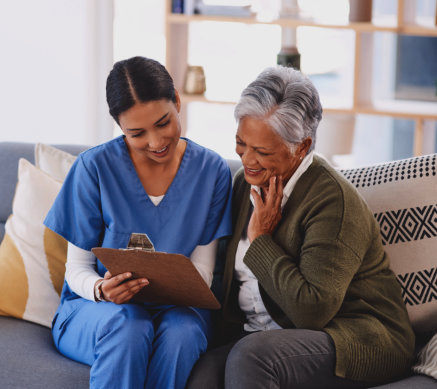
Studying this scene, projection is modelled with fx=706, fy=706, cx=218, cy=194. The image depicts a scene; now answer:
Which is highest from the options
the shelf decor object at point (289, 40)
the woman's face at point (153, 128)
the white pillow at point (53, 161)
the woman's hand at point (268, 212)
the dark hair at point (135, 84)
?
the shelf decor object at point (289, 40)

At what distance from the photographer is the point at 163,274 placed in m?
1.70

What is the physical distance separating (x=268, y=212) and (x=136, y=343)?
47cm

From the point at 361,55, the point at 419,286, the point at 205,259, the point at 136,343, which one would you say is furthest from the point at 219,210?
the point at 361,55

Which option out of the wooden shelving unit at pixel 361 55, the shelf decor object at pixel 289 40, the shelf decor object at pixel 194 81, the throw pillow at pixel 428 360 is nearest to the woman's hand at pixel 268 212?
the throw pillow at pixel 428 360

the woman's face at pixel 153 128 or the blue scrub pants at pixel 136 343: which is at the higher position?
the woman's face at pixel 153 128

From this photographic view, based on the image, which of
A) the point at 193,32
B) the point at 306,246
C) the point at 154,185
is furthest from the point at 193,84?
the point at 306,246

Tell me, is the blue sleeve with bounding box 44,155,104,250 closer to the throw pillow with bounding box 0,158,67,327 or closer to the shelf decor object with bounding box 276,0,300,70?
the throw pillow with bounding box 0,158,67,327

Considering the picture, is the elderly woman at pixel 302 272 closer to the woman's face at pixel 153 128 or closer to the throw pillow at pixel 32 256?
the woman's face at pixel 153 128

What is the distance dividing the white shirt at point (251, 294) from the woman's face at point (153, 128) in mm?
263

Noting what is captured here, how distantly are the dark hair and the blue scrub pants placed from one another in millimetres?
518

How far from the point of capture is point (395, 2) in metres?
3.59

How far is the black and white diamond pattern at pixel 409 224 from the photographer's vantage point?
75.5 inches

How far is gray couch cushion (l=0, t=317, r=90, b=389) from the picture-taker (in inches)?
69.7

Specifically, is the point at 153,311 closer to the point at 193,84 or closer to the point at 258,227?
the point at 258,227
